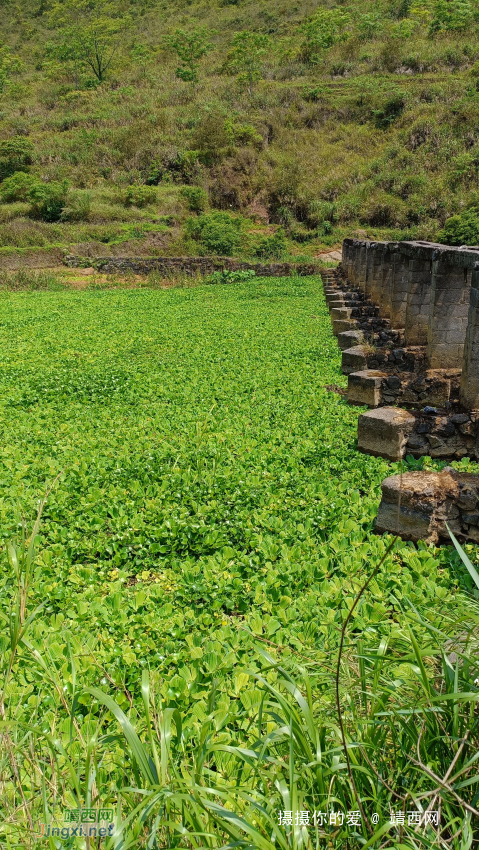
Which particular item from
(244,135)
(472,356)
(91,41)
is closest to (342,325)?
(472,356)

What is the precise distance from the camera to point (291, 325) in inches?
511

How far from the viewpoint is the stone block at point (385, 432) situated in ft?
18.0

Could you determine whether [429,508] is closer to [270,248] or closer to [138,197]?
[270,248]

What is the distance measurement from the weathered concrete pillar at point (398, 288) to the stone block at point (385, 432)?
4736mm

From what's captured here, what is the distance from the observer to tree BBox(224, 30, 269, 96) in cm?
4859

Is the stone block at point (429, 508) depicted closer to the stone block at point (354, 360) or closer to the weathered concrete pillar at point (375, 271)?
the stone block at point (354, 360)

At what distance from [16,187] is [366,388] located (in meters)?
30.6

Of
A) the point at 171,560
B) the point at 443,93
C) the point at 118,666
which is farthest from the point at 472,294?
the point at 443,93

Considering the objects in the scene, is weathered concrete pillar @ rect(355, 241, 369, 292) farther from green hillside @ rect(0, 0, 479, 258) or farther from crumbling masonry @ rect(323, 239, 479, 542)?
green hillside @ rect(0, 0, 479, 258)

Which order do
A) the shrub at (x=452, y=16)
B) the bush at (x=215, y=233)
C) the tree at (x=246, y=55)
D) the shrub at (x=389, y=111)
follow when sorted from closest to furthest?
the bush at (x=215, y=233) → the shrub at (x=389, y=111) → the shrub at (x=452, y=16) → the tree at (x=246, y=55)

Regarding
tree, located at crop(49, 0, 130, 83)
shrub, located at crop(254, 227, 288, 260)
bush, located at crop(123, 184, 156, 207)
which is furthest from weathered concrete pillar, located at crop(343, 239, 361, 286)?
tree, located at crop(49, 0, 130, 83)

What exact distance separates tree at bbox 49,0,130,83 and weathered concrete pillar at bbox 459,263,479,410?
56957 millimetres

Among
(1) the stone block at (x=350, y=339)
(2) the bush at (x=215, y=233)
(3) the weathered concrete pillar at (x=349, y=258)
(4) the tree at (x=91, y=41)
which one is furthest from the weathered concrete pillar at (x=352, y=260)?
(4) the tree at (x=91, y=41)

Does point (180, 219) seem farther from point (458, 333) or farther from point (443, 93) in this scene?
point (458, 333)
